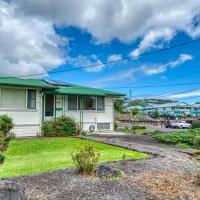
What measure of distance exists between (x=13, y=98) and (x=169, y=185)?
13310 mm

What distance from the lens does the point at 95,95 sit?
68.9ft

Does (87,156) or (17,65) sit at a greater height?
(17,65)

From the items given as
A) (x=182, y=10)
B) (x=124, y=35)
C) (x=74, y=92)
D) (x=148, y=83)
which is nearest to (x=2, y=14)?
(x=74, y=92)

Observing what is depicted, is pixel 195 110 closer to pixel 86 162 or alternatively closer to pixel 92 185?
pixel 86 162

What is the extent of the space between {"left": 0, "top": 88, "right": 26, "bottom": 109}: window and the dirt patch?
12.1m

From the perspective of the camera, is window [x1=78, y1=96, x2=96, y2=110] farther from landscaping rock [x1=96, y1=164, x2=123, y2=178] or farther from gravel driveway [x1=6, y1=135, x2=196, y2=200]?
landscaping rock [x1=96, y1=164, x2=123, y2=178]

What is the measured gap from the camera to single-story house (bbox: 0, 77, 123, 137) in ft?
55.7

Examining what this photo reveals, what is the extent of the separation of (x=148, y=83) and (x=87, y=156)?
139ft

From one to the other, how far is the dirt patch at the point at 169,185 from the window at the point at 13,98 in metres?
12.1

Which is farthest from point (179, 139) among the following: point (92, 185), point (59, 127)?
point (92, 185)

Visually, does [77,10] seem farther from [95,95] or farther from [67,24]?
[95,95]

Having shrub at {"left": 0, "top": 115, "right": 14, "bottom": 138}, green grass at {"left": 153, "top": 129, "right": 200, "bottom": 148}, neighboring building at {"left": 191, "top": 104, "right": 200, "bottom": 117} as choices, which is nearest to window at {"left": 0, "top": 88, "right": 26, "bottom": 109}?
shrub at {"left": 0, "top": 115, "right": 14, "bottom": 138}

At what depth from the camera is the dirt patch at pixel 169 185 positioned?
5.39 meters

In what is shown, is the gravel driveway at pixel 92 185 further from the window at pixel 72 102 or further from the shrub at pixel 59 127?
the window at pixel 72 102
